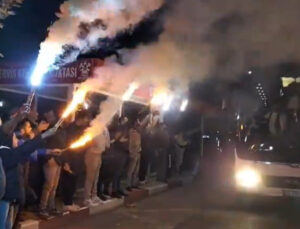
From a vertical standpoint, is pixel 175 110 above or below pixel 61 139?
above

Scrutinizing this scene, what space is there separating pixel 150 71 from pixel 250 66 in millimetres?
2354

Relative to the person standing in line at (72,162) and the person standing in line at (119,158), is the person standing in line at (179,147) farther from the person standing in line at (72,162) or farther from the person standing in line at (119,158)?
the person standing in line at (72,162)

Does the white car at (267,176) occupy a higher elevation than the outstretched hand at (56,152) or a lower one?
lower

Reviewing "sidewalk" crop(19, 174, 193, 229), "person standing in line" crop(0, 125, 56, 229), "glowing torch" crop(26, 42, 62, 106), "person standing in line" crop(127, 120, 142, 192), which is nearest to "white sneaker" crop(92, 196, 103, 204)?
"sidewalk" crop(19, 174, 193, 229)

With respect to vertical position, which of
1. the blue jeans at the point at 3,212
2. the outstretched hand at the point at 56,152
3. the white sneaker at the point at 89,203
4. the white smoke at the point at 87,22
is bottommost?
the white sneaker at the point at 89,203

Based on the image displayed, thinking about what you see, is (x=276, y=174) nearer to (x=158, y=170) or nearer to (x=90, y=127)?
(x=90, y=127)

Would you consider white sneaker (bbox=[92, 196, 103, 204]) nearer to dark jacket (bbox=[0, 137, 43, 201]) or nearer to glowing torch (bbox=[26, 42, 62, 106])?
glowing torch (bbox=[26, 42, 62, 106])

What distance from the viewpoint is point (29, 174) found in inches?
396

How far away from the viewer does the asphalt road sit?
33.8ft

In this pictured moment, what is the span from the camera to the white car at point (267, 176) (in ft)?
39.9

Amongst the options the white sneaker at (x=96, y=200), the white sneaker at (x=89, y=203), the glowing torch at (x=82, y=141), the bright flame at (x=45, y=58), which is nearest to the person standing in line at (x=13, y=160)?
the bright flame at (x=45, y=58)

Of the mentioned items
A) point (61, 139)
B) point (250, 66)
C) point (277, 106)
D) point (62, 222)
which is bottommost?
point (62, 222)

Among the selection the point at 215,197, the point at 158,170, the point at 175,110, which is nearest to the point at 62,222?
the point at 215,197

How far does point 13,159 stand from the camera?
260 inches
